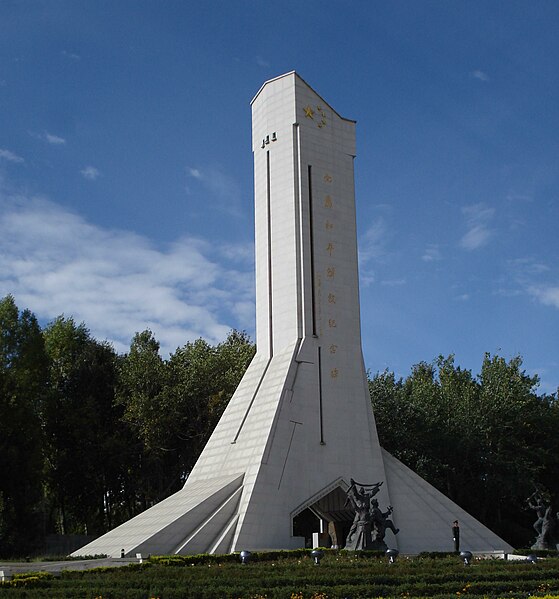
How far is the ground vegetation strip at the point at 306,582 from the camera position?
445 inches

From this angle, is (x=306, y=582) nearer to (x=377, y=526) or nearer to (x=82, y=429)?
(x=377, y=526)

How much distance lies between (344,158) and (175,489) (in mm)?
16926

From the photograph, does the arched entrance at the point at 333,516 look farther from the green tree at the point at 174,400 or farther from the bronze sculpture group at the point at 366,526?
the green tree at the point at 174,400

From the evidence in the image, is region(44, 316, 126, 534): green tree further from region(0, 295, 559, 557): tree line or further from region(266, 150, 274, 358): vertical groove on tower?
region(266, 150, 274, 358): vertical groove on tower

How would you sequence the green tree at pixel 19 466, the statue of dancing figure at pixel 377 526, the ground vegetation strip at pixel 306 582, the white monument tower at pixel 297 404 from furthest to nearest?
the green tree at pixel 19 466 → the white monument tower at pixel 297 404 → the statue of dancing figure at pixel 377 526 → the ground vegetation strip at pixel 306 582

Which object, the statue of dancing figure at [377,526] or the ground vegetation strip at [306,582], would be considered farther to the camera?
the statue of dancing figure at [377,526]

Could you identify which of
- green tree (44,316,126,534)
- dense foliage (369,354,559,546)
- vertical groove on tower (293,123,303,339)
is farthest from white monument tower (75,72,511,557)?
green tree (44,316,126,534)

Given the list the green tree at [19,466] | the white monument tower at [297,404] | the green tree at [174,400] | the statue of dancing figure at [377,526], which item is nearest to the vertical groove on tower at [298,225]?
the white monument tower at [297,404]

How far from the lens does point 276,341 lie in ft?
85.1

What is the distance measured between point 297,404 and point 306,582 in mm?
11571

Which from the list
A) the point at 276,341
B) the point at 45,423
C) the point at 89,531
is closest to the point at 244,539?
the point at 276,341

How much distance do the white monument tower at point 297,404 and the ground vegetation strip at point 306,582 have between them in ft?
20.0

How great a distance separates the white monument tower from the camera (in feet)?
71.5

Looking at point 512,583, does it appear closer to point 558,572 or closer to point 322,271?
point 558,572
